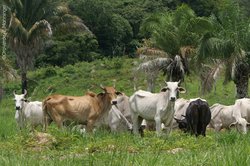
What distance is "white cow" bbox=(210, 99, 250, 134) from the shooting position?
14172 millimetres

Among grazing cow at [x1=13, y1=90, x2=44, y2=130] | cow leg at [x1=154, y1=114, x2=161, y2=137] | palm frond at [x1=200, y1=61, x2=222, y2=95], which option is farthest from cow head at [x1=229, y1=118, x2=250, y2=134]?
palm frond at [x1=200, y1=61, x2=222, y2=95]

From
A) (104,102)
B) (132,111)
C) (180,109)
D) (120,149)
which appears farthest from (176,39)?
(120,149)

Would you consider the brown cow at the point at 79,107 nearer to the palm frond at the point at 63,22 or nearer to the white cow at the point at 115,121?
the white cow at the point at 115,121

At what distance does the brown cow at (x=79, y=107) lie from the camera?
12.6 metres

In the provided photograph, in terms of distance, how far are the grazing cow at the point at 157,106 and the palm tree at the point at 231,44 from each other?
7.10 m

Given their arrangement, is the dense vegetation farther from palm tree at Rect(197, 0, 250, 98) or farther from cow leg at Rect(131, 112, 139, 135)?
cow leg at Rect(131, 112, 139, 135)

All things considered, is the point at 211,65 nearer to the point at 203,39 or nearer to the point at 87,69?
the point at 203,39

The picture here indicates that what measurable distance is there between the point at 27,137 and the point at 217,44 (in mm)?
11118

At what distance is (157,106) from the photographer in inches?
497

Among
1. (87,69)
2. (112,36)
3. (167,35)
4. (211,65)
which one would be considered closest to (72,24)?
(167,35)

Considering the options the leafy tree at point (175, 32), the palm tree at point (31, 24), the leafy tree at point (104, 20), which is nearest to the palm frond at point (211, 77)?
the leafy tree at point (175, 32)

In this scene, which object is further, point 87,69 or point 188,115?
point 87,69

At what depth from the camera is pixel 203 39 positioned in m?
20.4

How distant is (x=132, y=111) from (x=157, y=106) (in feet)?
3.62
